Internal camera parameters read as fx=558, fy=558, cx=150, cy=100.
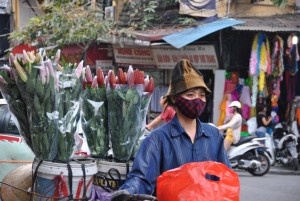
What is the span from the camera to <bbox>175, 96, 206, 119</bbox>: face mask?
310 cm

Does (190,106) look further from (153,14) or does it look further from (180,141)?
(153,14)

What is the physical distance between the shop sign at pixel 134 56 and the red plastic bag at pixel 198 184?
44.2 feet

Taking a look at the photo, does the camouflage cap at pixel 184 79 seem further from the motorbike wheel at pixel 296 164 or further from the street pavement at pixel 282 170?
the motorbike wheel at pixel 296 164

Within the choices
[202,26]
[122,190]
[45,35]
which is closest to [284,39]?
[202,26]

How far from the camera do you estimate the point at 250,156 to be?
1179 cm

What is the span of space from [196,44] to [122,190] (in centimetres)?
1182

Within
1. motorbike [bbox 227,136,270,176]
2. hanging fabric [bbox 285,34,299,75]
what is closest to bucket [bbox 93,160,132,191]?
motorbike [bbox 227,136,270,176]

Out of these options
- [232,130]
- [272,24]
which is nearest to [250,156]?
[232,130]

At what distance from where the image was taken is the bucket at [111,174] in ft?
11.5

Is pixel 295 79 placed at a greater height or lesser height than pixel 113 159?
lesser

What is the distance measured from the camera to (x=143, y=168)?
9.97 ft

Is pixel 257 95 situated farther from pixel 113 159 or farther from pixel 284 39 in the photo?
pixel 113 159

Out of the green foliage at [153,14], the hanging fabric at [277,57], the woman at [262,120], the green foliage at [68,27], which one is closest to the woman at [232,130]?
the woman at [262,120]

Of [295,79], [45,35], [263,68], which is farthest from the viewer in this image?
[45,35]
